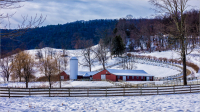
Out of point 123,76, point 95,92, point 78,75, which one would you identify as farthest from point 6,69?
point 95,92

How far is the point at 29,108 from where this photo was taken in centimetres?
1207

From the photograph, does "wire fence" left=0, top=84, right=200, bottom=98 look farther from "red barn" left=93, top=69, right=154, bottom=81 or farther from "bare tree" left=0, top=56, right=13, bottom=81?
"bare tree" left=0, top=56, right=13, bottom=81

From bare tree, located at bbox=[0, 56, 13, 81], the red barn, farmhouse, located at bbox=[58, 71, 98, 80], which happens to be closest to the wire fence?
the red barn

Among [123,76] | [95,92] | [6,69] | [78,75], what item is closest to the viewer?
[95,92]

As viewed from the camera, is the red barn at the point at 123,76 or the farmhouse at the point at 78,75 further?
the farmhouse at the point at 78,75

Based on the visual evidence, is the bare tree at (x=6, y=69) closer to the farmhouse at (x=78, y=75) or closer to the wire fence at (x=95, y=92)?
the farmhouse at (x=78, y=75)

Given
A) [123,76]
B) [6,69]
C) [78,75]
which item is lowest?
[78,75]

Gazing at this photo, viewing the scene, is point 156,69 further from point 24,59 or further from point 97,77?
point 24,59

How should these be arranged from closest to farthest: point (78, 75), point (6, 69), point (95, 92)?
point (95, 92), point (78, 75), point (6, 69)

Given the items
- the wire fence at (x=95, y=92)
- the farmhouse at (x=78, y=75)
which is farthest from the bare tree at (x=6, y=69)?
the wire fence at (x=95, y=92)

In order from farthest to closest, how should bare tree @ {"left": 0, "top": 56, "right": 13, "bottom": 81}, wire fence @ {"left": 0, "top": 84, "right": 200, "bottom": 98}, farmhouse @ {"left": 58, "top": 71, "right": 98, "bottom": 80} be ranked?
farmhouse @ {"left": 58, "top": 71, "right": 98, "bottom": 80}
bare tree @ {"left": 0, "top": 56, "right": 13, "bottom": 81}
wire fence @ {"left": 0, "top": 84, "right": 200, "bottom": 98}

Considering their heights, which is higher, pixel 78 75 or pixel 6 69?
pixel 6 69

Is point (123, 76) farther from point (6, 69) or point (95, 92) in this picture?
point (6, 69)

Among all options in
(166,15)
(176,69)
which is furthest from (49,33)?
(166,15)
